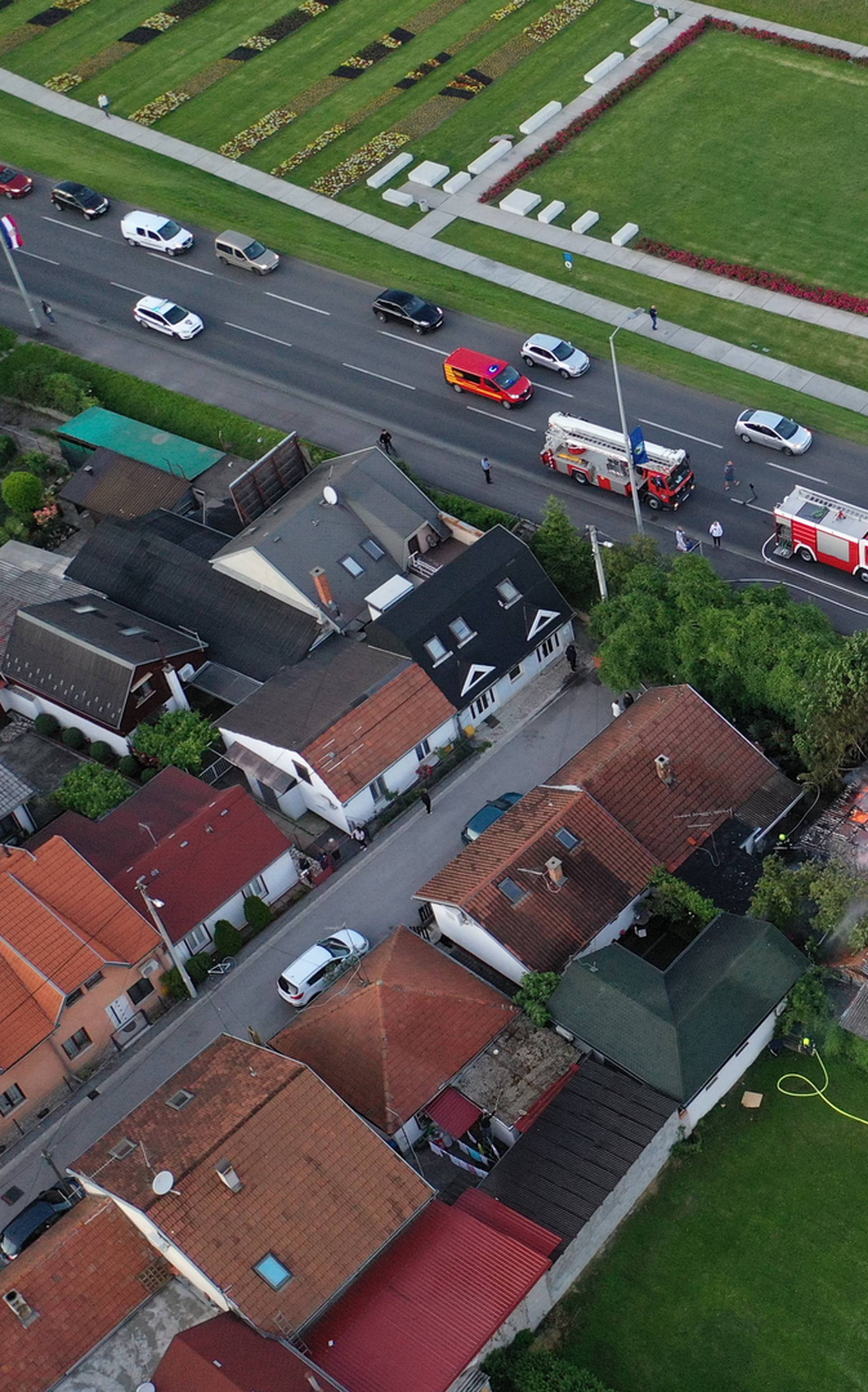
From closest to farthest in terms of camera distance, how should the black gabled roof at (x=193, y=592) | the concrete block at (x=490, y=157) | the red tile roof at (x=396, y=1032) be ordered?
1. the red tile roof at (x=396, y=1032)
2. the black gabled roof at (x=193, y=592)
3. the concrete block at (x=490, y=157)

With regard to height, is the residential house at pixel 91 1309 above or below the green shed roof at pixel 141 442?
below

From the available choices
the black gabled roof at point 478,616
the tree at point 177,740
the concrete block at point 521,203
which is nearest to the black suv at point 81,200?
the concrete block at point 521,203

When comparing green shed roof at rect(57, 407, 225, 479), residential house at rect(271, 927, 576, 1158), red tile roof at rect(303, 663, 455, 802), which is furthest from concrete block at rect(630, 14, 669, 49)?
residential house at rect(271, 927, 576, 1158)

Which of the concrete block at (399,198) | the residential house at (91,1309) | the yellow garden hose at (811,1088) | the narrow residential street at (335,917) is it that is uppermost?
the concrete block at (399,198)

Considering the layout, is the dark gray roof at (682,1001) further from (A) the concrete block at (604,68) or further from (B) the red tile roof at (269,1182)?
(A) the concrete block at (604,68)

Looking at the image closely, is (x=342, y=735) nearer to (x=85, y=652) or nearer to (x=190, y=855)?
(x=190, y=855)

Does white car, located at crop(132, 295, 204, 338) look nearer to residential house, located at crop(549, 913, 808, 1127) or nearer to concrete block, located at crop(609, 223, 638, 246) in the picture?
concrete block, located at crop(609, 223, 638, 246)
